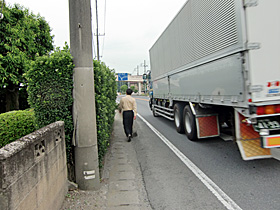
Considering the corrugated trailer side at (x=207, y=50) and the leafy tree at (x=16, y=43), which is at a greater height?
the leafy tree at (x=16, y=43)

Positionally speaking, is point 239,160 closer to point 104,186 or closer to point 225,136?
point 225,136

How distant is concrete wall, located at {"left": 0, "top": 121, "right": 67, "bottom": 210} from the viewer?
5.62 feet

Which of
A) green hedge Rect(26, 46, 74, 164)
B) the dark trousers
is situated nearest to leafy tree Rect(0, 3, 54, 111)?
the dark trousers

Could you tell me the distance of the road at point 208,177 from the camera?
3.24m

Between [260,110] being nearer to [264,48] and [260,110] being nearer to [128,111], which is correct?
[264,48]

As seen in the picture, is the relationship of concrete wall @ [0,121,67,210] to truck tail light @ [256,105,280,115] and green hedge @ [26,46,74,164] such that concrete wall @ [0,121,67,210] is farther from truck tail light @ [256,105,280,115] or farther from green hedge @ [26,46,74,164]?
truck tail light @ [256,105,280,115]

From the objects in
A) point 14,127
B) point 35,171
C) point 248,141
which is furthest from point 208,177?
point 14,127

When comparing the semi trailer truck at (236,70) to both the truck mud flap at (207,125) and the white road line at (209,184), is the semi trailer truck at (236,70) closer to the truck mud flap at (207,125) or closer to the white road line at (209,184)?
the truck mud flap at (207,125)

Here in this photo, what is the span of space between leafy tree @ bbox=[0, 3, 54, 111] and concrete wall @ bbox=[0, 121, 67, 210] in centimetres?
746

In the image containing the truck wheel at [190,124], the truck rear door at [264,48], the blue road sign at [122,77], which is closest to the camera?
the truck rear door at [264,48]

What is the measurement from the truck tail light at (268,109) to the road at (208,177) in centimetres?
126

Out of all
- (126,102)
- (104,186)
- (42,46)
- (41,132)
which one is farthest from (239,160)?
(42,46)

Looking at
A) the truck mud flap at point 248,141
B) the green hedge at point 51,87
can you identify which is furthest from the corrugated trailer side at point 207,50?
the green hedge at point 51,87

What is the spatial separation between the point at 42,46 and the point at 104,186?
412 inches
